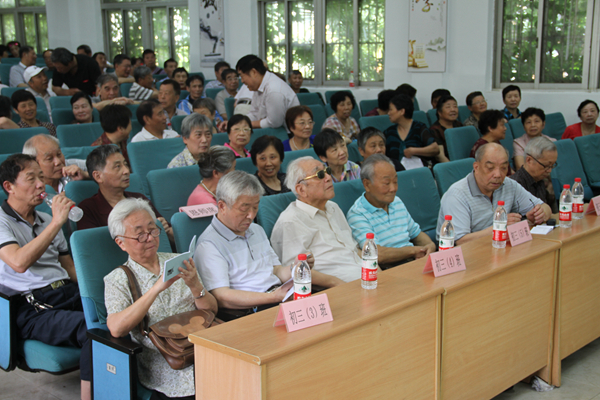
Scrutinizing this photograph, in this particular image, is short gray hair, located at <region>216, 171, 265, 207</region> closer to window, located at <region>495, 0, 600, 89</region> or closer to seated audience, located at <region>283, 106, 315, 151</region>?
seated audience, located at <region>283, 106, 315, 151</region>

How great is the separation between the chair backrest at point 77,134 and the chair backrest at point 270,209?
2.20 metres

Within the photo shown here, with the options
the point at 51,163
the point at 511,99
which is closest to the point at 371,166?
the point at 51,163

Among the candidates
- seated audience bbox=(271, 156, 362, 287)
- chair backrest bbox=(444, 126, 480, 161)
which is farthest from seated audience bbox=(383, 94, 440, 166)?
seated audience bbox=(271, 156, 362, 287)

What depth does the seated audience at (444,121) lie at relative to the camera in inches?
199

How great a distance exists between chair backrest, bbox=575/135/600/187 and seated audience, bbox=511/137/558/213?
138 cm

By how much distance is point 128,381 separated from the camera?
1791mm

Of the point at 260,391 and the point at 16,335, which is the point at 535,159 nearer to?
the point at 260,391

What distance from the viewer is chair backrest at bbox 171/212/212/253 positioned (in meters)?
2.46

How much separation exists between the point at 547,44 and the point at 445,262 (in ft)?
18.1

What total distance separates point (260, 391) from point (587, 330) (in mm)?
1959

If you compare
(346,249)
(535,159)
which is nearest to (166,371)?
Result: (346,249)

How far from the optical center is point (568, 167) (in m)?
4.61

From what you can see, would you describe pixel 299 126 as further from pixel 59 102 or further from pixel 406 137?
pixel 59 102

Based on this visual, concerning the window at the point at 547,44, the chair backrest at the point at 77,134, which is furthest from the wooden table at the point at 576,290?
the window at the point at 547,44
